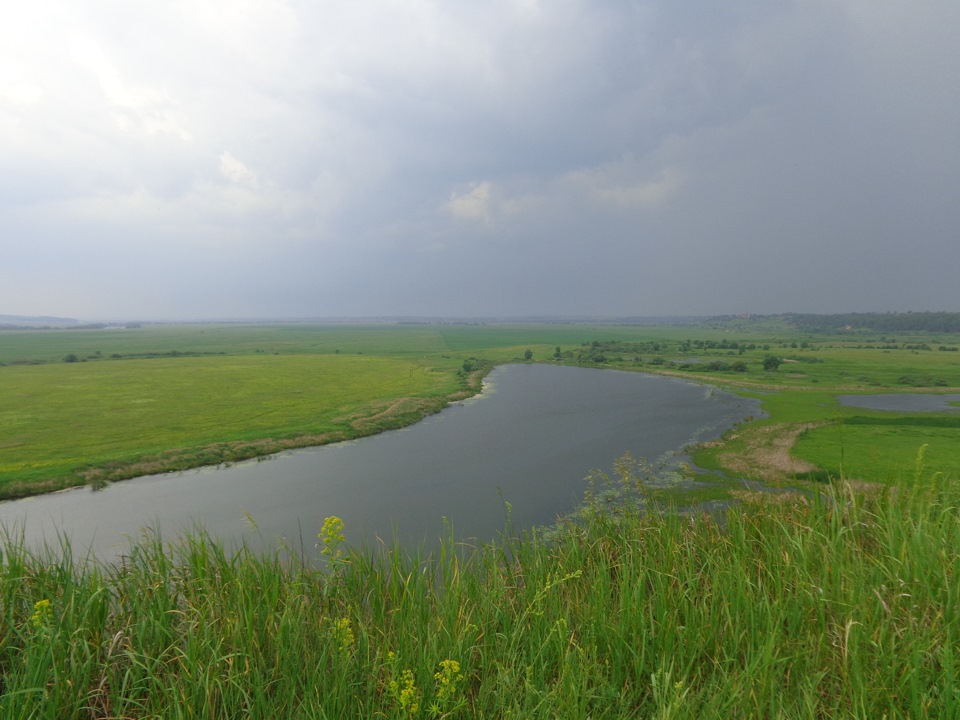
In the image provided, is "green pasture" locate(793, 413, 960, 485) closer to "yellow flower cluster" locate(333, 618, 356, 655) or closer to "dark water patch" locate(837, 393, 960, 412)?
"dark water patch" locate(837, 393, 960, 412)

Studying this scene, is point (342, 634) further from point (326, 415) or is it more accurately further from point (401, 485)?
point (326, 415)

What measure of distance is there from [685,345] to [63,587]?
4176 inches

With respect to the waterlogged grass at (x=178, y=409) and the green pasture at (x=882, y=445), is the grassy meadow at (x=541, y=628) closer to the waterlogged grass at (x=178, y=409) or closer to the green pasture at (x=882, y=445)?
the green pasture at (x=882, y=445)

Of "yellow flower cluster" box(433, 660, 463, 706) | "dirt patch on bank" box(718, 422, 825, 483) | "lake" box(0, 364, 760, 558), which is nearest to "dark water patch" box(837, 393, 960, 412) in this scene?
"lake" box(0, 364, 760, 558)

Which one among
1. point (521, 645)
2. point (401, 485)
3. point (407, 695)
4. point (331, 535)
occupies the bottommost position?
point (401, 485)

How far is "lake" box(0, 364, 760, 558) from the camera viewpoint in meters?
15.4

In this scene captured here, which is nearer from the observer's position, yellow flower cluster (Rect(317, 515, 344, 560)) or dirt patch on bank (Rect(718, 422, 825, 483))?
yellow flower cluster (Rect(317, 515, 344, 560))

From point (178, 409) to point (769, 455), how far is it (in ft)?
135

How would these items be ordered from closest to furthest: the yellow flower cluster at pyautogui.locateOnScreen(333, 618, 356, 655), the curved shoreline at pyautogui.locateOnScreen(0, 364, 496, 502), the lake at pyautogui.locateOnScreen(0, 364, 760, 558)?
the yellow flower cluster at pyautogui.locateOnScreen(333, 618, 356, 655), the lake at pyautogui.locateOnScreen(0, 364, 760, 558), the curved shoreline at pyautogui.locateOnScreen(0, 364, 496, 502)

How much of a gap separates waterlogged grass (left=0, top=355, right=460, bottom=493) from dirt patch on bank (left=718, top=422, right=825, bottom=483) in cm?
2148

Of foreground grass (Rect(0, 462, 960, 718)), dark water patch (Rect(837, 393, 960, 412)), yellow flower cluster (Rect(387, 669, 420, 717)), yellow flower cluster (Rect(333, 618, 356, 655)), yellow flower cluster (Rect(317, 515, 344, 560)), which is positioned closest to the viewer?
yellow flower cluster (Rect(387, 669, 420, 717))

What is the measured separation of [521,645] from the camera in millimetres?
3850

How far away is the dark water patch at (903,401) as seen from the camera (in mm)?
34438

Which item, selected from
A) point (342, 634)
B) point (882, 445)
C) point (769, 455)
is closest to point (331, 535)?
point (342, 634)
